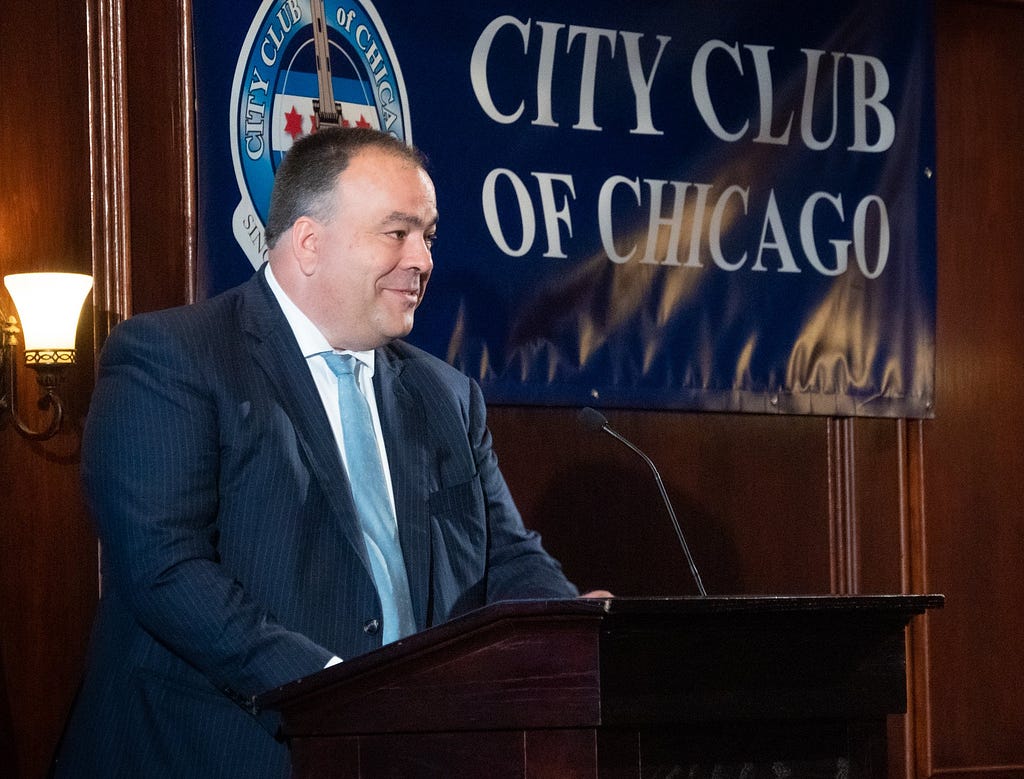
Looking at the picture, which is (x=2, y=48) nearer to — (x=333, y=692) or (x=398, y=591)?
(x=398, y=591)

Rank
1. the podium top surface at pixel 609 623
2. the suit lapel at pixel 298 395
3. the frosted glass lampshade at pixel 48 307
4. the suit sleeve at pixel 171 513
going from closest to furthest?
the podium top surface at pixel 609 623 → the suit sleeve at pixel 171 513 → the suit lapel at pixel 298 395 → the frosted glass lampshade at pixel 48 307

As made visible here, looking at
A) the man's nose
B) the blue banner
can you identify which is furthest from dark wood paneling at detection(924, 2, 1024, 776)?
the man's nose

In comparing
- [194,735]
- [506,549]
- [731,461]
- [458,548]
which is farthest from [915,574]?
[194,735]

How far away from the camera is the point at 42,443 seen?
3354 mm

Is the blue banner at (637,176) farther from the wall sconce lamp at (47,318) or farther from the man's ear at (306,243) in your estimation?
the man's ear at (306,243)

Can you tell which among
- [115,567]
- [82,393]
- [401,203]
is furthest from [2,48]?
[115,567]

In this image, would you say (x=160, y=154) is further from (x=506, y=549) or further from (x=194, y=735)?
(x=194, y=735)

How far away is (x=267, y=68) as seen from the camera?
3.54m

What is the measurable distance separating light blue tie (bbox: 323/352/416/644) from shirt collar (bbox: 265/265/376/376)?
0.08 metres

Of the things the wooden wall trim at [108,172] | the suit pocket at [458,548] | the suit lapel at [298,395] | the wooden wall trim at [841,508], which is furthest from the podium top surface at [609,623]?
the wooden wall trim at [841,508]

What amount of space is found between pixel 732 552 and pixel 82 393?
6.24 feet

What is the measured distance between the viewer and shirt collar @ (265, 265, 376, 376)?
2.63 meters

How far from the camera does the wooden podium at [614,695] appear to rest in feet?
5.42

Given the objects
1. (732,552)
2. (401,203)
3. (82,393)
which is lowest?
(732,552)
